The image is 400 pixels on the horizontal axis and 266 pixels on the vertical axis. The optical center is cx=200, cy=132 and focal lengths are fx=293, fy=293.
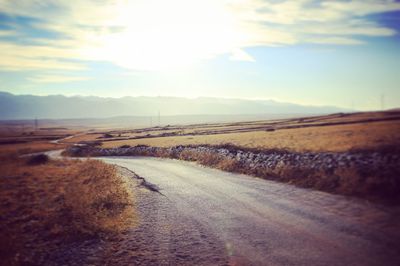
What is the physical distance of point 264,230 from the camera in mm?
11055

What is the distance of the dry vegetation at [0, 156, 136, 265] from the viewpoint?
10283 millimetres

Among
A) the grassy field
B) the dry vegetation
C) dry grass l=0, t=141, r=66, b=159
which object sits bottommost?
dry grass l=0, t=141, r=66, b=159

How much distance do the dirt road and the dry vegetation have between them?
1389 mm

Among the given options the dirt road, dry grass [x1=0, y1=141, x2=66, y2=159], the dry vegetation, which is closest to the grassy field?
the dirt road

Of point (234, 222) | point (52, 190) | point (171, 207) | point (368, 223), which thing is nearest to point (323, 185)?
point (368, 223)

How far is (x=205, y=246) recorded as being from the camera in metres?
9.91

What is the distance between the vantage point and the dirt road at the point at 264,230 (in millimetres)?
8766

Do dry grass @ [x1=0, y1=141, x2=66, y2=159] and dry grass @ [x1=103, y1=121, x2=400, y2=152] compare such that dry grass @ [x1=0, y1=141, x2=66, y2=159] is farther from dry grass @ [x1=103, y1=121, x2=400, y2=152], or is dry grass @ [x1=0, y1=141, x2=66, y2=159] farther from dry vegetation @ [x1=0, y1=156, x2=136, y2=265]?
dry vegetation @ [x1=0, y1=156, x2=136, y2=265]

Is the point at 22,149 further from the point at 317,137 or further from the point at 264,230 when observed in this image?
the point at 264,230

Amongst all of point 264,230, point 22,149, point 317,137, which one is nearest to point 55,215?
point 264,230

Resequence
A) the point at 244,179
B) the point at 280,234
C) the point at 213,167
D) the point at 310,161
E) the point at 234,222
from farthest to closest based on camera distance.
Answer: the point at 213,167 → the point at 244,179 → the point at 310,161 → the point at 234,222 → the point at 280,234

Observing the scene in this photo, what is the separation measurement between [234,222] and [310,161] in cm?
994

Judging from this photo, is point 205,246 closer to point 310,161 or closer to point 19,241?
point 19,241

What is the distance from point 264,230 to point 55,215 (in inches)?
378
